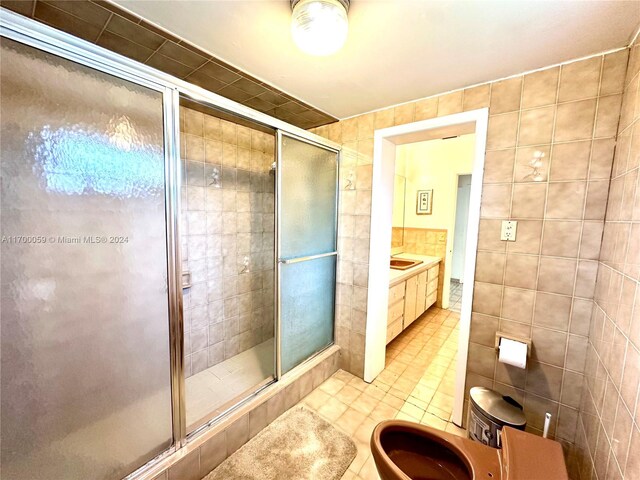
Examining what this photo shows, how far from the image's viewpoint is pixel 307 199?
1915mm

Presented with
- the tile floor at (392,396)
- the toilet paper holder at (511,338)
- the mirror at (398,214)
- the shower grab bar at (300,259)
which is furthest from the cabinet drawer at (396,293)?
the mirror at (398,214)

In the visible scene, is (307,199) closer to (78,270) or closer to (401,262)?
(78,270)

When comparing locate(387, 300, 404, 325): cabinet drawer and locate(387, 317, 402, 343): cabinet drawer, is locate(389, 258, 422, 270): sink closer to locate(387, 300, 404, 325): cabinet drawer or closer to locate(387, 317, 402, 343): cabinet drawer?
locate(387, 300, 404, 325): cabinet drawer

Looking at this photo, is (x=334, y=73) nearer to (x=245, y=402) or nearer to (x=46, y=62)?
(x=46, y=62)

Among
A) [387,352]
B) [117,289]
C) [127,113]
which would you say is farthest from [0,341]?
[387,352]

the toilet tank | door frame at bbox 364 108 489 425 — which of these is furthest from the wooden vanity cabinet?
the toilet tank

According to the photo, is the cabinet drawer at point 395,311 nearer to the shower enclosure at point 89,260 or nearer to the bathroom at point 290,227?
the bathroom at point 290,227

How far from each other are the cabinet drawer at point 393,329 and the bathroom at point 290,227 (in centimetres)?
39

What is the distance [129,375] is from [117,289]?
39cm

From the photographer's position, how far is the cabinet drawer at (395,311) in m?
2.52

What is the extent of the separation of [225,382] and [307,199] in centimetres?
162

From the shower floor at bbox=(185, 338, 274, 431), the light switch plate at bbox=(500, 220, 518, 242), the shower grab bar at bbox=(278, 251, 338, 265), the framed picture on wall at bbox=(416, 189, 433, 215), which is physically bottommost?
the shower floor at bbox=(185, 338, 274, 431)

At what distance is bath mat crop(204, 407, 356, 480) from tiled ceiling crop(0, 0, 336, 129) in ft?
7.40

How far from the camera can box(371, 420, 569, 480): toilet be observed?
934mm
